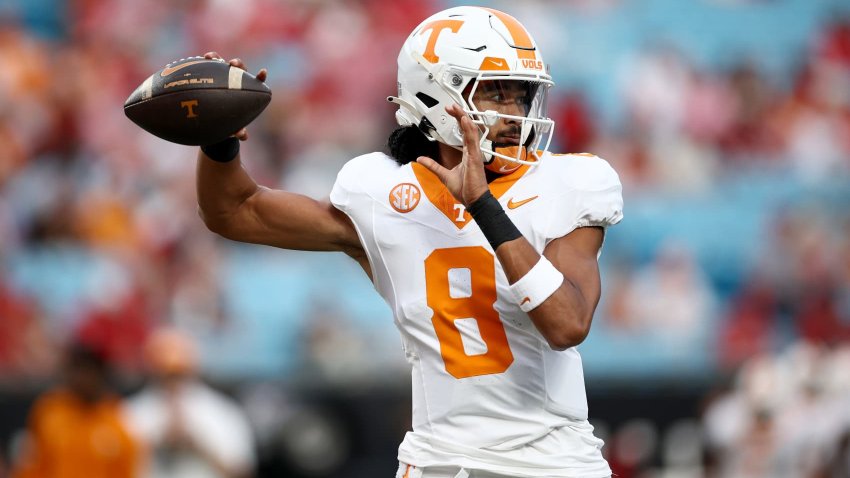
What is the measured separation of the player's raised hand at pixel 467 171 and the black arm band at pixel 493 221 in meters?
0.02

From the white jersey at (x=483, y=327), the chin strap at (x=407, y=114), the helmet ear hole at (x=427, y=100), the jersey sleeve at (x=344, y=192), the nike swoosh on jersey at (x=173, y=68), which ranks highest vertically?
the nike swoosh on jersey at (x=173, y=68)

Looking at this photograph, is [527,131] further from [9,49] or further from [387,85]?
[9,49]

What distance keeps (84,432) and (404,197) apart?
3.63 metres

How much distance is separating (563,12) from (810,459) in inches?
237

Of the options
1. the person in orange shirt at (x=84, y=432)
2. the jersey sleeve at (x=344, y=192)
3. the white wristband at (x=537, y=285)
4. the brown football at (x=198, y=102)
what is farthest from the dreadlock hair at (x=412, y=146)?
the person in orange shirt at (x=84, y=432)

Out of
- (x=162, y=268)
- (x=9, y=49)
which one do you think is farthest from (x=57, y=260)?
(x=9, y=49)

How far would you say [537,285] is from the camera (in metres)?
3.09

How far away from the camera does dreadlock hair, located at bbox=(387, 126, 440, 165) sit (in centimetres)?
366

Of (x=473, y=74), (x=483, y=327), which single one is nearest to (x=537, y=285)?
(x=483, y=327)

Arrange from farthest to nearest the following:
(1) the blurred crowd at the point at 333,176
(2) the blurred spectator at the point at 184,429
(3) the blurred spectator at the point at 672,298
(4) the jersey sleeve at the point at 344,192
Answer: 1. (3) the blurred spectator at the point at 672,298
2. (1) the blurred crowd at the point at 333,176
3. (2) the blurred spectator at the point at 184,429
4. (4) the jersey sleeve at the point at 344,192

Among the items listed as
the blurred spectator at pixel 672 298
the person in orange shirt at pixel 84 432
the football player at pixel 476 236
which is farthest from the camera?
the blurred spectator at pixel 672 298

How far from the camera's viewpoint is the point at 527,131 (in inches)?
135

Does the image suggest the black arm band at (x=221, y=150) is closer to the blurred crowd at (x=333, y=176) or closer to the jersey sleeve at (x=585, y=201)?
the jersey sleeve at (x=585, y=201)

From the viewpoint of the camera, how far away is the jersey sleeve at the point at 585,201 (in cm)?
333
